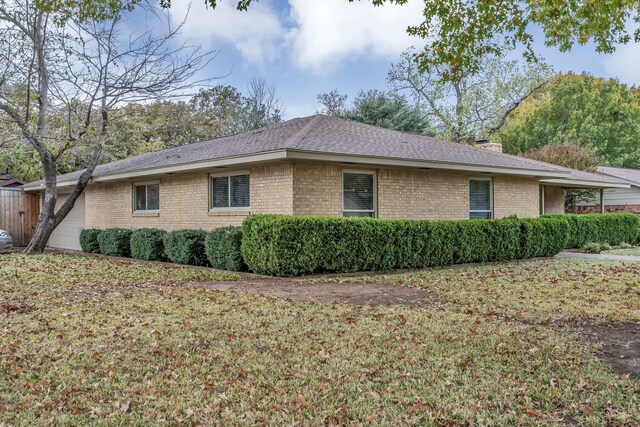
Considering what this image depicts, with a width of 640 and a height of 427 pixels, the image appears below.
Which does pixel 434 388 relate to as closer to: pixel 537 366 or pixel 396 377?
pixel 396 377

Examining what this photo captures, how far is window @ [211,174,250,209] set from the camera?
13812mm

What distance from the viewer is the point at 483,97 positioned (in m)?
37.6

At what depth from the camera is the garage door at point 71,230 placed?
21.8m

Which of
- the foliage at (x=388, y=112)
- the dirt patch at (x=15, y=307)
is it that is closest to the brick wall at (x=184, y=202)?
the dirt patch at (x=15, y=307)

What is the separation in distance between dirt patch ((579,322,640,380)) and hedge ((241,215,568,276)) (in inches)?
240

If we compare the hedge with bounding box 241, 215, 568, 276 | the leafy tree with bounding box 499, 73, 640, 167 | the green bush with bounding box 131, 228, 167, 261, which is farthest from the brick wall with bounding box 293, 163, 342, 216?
the leafy tree with bounding box 499, 73, 640, 167

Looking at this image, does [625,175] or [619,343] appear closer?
[619,343]

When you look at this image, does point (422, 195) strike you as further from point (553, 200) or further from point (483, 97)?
point (483, 97)

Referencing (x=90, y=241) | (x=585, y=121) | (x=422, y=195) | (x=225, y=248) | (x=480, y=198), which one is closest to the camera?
(x=225, y=248)

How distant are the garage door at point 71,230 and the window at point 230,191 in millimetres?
9524

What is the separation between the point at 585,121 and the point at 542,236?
24.6 metres

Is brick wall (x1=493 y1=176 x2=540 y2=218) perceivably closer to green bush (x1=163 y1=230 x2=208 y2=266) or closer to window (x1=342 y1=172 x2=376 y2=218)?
window (x1=342 y1=172 x2=376 y2=218)

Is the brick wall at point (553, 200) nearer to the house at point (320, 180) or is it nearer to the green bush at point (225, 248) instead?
the house at point (320, 180)

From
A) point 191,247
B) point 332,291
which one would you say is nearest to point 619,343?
point 332,291
